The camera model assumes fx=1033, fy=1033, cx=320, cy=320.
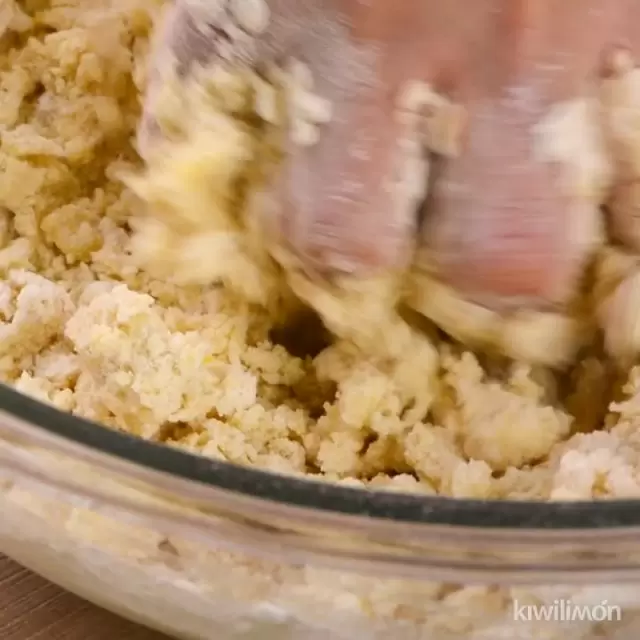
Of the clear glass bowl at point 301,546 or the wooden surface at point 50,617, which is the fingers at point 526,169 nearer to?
the clear glass bowl at point 301,546

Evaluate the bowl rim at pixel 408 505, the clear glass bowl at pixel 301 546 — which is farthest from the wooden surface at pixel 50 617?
the bowl rim at pixel 408 505

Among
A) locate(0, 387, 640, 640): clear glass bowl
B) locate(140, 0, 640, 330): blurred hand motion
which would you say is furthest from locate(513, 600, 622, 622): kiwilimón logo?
locate(140, 0, 640, 330): blurred hand motion

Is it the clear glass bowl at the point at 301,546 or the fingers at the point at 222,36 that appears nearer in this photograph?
the clear glass bowl at the point at 301,546

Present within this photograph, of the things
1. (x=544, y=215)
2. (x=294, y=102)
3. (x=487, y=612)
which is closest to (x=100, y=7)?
(x=294, y=102)

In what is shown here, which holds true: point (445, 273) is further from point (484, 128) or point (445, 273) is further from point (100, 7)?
point (100, 7)

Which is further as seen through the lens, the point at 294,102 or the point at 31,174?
the point at 31,174

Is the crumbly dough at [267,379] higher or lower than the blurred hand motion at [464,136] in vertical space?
lower
